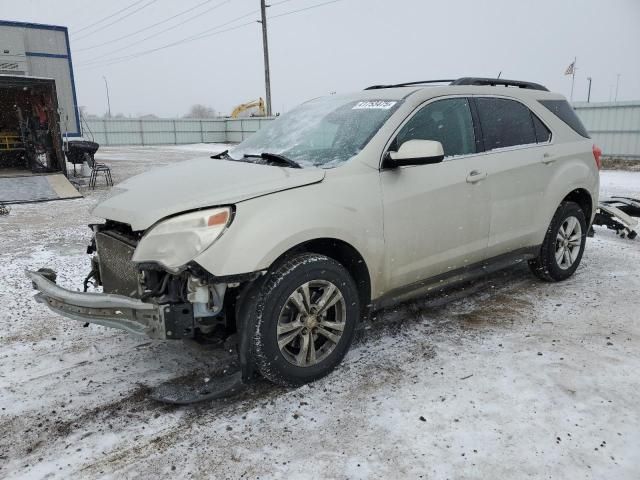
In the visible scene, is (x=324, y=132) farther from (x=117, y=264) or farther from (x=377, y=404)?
(x=377, y=404)

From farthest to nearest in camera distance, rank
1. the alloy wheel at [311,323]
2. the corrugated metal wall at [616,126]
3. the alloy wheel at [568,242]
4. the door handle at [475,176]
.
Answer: the corrugated metal wall at [616,126] < the alloy wheel at [568,242] < the door handle at [475,176] < the alloy wheel at [311,323]

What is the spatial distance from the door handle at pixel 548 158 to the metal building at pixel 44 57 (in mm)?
14103

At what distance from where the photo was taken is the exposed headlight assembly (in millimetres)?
2578

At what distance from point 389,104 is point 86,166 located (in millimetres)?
14941

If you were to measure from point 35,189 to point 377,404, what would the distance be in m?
11.4

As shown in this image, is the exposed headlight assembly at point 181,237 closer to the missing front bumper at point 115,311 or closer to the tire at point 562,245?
the missing front bumper at point 115,311

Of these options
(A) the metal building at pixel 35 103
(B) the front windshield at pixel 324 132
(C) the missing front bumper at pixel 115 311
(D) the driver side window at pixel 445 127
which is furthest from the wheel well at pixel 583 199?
(A) the metal building at pixel 35 103

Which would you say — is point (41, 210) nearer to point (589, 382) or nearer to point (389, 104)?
point (389, 104)

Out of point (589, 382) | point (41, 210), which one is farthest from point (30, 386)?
Answer: point (41, 210)

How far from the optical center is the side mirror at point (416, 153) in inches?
125

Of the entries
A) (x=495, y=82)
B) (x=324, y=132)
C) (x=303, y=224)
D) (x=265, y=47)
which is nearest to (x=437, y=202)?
(x=324, y=132)

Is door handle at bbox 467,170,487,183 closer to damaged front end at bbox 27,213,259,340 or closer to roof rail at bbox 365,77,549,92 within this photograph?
roof rail at bbox 365,77,549,92

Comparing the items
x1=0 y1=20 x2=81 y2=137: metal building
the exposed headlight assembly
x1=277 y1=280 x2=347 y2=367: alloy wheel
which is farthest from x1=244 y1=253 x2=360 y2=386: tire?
x1=0 y1=20 x2=81 y2=137: metal building

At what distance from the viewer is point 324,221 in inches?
115
